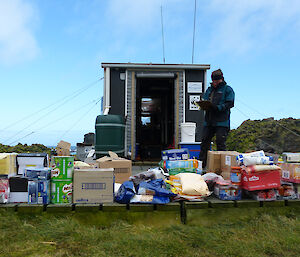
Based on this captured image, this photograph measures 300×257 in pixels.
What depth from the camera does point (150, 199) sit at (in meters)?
2.88

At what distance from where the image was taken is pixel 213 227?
2.74m

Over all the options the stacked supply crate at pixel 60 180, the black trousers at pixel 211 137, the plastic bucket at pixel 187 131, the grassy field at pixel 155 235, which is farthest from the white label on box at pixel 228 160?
the plastic bucket at pixel 187 131

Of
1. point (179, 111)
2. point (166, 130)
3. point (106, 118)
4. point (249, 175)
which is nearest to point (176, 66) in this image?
point (179, 111)

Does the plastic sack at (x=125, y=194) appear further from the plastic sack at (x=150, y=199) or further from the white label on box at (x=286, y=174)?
the white label on box at (x=286, y=174)

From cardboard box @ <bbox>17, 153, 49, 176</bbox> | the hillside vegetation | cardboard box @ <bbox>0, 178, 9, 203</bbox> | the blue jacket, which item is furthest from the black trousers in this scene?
the hillside vegetation

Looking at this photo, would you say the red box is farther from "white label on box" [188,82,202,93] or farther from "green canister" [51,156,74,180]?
"white label on box" [188,82,202,93]

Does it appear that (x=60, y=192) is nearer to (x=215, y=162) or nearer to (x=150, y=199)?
(x=150, y=199)

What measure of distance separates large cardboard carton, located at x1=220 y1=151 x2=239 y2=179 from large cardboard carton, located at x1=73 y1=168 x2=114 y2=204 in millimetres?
1897

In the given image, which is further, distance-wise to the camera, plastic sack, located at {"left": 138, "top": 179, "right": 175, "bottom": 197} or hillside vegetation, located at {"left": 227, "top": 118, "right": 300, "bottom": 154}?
hillside vegetation, located at {"left": 227, "top": 118, "right": 300, "bottom": 154}

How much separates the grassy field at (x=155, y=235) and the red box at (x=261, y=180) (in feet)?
0.95

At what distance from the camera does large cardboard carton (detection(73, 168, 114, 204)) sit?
9.54 feet

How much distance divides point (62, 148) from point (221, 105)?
4.82 m

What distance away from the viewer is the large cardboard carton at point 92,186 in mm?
2908

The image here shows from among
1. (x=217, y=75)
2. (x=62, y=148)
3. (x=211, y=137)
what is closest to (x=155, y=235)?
(x=211, y=137)
